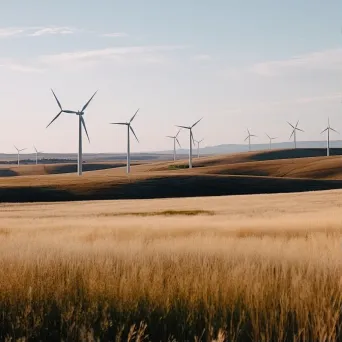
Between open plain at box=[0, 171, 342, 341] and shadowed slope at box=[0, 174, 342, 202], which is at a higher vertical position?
open plain at box=[0, 171, 342, 341]

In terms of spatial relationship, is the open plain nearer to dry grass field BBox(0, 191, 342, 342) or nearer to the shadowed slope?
dry grass field BBox(0, 191, 342, 342)

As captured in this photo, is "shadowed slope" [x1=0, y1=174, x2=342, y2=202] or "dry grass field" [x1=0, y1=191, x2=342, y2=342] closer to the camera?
"dry grass field" [x1=0, y1=191, x2=342, y2=342]

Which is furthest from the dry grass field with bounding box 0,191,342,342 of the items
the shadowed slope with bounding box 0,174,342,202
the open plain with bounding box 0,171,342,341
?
the shadowed slope with bounding box 0,174,342,202

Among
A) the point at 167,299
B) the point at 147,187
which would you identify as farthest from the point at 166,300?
the point at 147,187

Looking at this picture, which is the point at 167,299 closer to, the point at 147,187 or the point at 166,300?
the point at 166,300

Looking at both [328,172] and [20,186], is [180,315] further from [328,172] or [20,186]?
[328,172]

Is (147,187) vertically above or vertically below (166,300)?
below

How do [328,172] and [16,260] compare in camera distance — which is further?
[328,172]

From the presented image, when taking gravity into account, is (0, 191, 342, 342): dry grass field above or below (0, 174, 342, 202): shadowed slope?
above

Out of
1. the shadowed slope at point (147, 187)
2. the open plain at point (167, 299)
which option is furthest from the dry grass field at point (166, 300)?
the shadowed slope at point (147, 187)

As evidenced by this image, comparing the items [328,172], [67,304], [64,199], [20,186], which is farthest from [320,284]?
[328,172]

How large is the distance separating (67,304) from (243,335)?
7.62 feet

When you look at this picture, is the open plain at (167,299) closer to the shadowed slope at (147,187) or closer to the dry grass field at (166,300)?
the dry grass field at (166,300)

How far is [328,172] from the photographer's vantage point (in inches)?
5044
